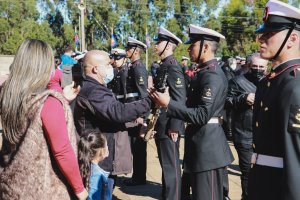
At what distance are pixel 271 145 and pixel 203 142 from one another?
4.37ft

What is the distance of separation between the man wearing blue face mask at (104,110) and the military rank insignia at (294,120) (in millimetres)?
1511

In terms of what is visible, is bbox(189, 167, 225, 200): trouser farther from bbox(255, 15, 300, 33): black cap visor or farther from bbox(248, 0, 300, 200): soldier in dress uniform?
bbox(255, 15, 300, 33): black cap visor

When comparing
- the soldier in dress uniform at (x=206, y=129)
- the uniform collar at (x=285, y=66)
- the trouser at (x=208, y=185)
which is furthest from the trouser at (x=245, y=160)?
the uniform collar at (x=285, y=66)

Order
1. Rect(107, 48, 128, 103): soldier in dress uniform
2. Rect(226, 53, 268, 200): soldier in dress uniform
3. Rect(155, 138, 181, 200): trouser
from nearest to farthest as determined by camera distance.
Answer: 1. Rect(155, 138, 181, 200): trouser
2. Rect(226, 53, 268, 200): soldier in dress uniform
3. Rect(107, 48, 128, 103): soldier in dress uniform

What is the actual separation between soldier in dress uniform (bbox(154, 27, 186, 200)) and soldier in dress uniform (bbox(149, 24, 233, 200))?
1.96ft

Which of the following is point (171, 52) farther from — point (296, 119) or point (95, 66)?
point (296, 119)

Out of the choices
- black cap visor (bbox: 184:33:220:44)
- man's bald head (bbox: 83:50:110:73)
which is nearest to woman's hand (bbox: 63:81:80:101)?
man's bald head (bbox: 83:50:110:73)

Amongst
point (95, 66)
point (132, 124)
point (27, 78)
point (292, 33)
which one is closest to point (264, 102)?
point (292, 33)

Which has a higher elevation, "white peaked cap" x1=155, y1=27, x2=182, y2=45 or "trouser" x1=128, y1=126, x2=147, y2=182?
"white peaked cap" x1=155, y1=27, x2=182, y2=45

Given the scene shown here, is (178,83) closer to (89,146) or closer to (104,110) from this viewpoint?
(104,110)

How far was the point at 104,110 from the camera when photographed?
330 cm

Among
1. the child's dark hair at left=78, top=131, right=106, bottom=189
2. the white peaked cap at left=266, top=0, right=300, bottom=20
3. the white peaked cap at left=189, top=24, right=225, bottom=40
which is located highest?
the white peaked cap at left=266, top=0, right=300, bottom=20

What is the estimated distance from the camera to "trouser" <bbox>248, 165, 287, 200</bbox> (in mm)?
2186

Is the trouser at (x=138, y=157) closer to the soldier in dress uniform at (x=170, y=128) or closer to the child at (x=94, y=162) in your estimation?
the soldier in dress uniform at (x=170, y=128)
